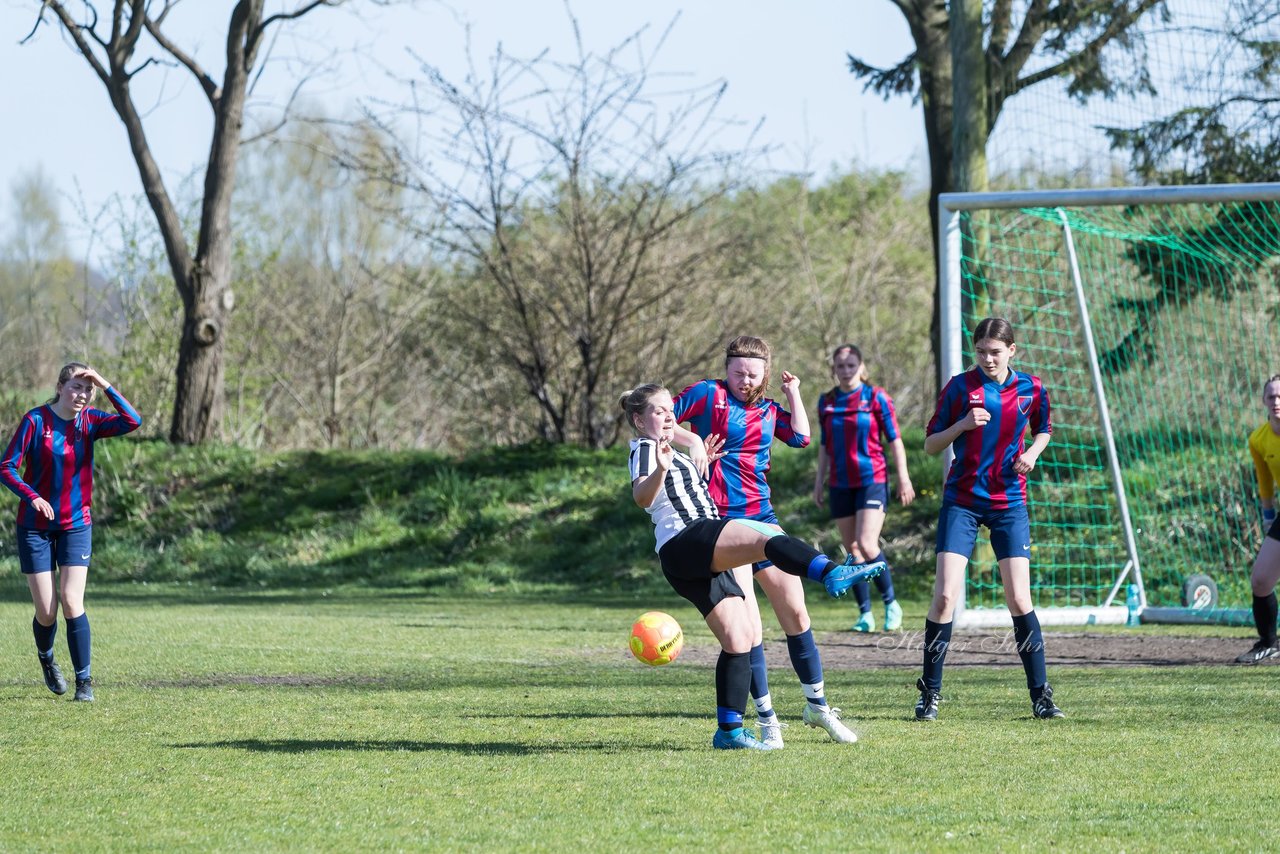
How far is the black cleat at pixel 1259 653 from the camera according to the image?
9.06 metres

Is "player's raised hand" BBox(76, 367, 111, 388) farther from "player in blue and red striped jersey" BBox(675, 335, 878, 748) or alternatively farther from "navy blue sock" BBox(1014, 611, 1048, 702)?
"navy blue sock" BBox(1014, 611, 1048, 702)

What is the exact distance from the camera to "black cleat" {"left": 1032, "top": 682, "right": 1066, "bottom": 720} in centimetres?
683

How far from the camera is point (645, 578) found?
16047mm

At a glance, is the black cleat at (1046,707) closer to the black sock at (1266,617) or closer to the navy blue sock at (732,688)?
the navy blue sock at (732,688)

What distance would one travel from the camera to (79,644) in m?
7.99

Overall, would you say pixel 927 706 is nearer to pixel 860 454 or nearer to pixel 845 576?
pixel 845 576

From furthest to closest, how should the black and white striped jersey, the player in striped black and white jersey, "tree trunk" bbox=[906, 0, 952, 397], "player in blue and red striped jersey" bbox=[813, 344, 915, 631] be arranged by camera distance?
"tree trunk" bbox=[906, 0, 952, 397], "player in blue and red striped jersey" bbox=[813, 344, 915, 631], the black and white striped jersey, the player in striped black and white jersey

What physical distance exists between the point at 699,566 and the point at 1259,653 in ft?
15.9

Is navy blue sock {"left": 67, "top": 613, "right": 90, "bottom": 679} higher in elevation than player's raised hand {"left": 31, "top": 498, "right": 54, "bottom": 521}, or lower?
lower

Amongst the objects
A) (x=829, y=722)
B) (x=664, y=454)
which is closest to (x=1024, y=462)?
(x=829, y=722)

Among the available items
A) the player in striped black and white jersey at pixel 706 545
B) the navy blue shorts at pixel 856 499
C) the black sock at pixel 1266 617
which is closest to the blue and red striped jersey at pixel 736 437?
the player in striped black and white jersey at pixel 706 545

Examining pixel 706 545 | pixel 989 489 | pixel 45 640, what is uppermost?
pixel 989 489

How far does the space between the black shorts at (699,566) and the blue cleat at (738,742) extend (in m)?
0.52

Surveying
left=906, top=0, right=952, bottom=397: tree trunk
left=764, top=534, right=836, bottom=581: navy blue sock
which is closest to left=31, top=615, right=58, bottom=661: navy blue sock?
left=764, top=534, right=836, bottom=581: navy blue sock
